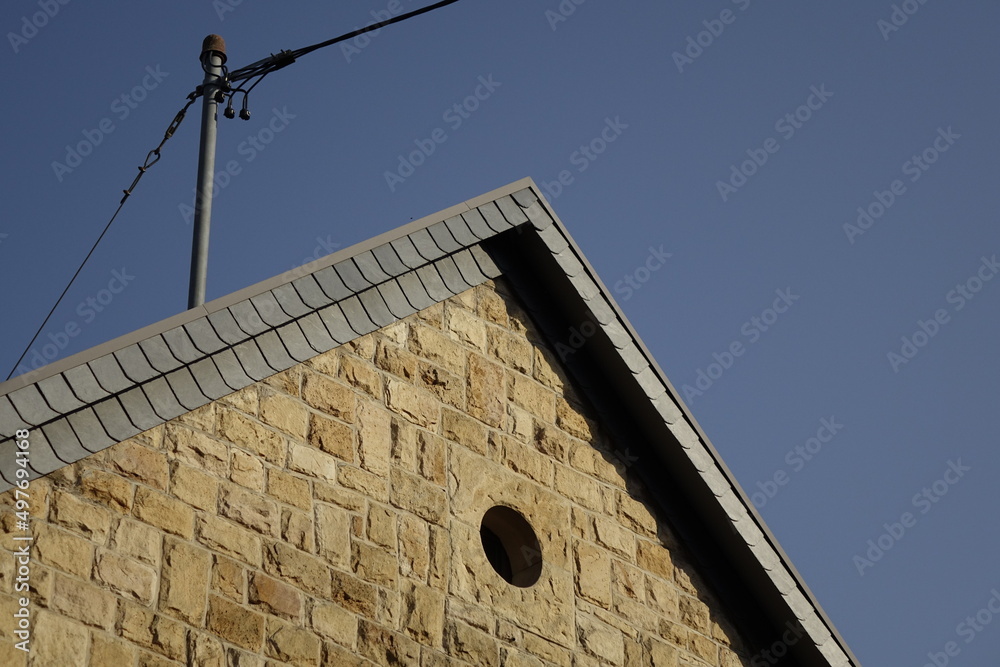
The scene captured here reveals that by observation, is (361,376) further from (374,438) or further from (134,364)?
(134,364)

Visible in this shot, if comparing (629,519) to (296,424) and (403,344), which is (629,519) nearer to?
(403,344)

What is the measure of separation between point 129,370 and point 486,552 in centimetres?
251

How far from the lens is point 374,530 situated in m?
6.77

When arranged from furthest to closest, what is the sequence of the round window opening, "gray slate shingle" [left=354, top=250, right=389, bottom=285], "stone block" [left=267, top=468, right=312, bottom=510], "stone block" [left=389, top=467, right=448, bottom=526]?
1. the round window opening
2. "gray slate shingle" [left=354, top=250, right=389, bottom=285]
3. "stone block" [left=389, top=467, right=448, bottom=526]
4. "stone block" [left=267, top=468, right=312, bottom=510]

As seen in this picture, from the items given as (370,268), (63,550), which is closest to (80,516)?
(63,550)

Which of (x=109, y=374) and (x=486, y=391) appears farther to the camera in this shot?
(x=486, y=391)

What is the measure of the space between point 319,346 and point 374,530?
105 cm

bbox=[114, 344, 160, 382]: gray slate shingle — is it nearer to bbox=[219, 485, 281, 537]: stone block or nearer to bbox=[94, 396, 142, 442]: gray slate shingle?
bbox=[94, 396, 142, 442]: gray slate shingle

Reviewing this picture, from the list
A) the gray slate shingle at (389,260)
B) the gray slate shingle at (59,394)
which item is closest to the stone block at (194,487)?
the gray slate shingle at (59,394)

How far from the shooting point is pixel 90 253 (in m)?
11.8

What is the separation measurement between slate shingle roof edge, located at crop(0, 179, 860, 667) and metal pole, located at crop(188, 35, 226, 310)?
5.13ft

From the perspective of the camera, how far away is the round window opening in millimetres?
7492

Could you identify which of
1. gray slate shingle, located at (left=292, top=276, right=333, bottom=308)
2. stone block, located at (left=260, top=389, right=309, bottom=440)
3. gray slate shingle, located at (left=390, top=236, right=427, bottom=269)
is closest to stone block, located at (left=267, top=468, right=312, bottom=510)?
stone block, located at (left=260, top=389, right=309, bottom=440)

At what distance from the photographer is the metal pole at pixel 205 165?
8883mm
